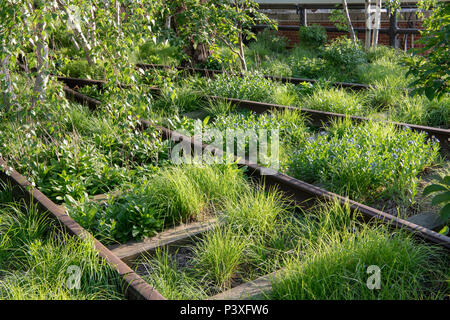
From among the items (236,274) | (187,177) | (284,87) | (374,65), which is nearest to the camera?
(236,274)

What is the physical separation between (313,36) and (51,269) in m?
13.5

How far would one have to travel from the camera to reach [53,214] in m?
3.95

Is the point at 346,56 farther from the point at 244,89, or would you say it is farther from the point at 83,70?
the point at 83,70

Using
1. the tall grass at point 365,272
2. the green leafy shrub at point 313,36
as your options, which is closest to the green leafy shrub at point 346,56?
the green leafy shrub at point 313,36

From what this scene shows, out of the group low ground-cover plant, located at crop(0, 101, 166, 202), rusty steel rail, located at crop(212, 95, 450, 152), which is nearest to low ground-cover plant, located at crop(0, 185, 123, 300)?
low ground-cover plant, located at crop(0, 101, 166, 202)

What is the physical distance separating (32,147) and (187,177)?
5.00 ft

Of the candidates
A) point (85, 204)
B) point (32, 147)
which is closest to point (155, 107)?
point (32, 147)

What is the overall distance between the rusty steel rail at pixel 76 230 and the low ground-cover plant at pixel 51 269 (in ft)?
0.19

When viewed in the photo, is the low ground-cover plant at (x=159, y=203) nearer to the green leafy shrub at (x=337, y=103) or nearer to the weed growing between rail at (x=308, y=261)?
the weed growing between rail at (x=308, y=261)

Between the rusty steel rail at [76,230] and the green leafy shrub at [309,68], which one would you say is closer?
the rusty steel rail at [76,230]

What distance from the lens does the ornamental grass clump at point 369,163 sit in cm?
429

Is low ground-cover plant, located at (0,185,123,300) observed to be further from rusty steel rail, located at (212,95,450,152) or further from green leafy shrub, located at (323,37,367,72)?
green leafy shrub, located at (323,37,367,72)

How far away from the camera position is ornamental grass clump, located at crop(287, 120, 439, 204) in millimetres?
4289
